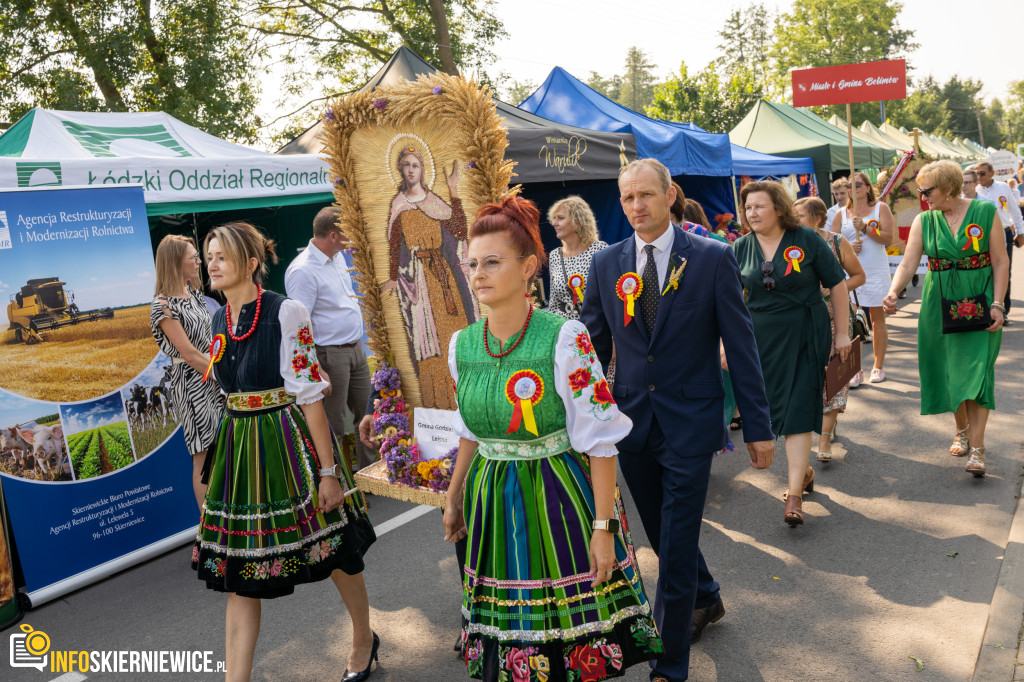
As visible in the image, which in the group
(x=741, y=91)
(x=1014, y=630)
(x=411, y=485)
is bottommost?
(x=1014, y=630)

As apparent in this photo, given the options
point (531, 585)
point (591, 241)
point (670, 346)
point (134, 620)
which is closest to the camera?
point (531, 585)

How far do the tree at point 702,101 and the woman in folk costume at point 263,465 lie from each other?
20.7 m

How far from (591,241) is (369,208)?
6.11ft

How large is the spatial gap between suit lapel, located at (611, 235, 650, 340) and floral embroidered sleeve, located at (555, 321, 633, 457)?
79 cm

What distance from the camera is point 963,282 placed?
5.14 metres

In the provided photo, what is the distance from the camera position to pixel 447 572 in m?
4.45

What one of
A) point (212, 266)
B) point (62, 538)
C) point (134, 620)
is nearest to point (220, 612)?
point (134, 620)

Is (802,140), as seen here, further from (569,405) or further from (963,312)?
(569,405)

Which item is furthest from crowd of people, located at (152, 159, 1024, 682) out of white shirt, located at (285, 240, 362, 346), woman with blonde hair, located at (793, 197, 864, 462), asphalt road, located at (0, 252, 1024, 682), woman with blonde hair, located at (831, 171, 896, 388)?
woman with blonde hair, located at (831, 171, 896, 388)

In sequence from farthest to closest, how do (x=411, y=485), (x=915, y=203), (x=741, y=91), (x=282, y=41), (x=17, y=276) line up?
(x=741, y=91), (x=282, y=41), (x=915, y=203), (x=17, y=276), (x=411, y=485)

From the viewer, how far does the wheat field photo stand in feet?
15.2

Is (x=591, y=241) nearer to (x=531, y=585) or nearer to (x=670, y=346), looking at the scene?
(x=670, y=346)

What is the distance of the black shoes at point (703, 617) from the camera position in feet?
11.3

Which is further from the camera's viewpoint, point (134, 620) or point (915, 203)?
point (915, 203)
